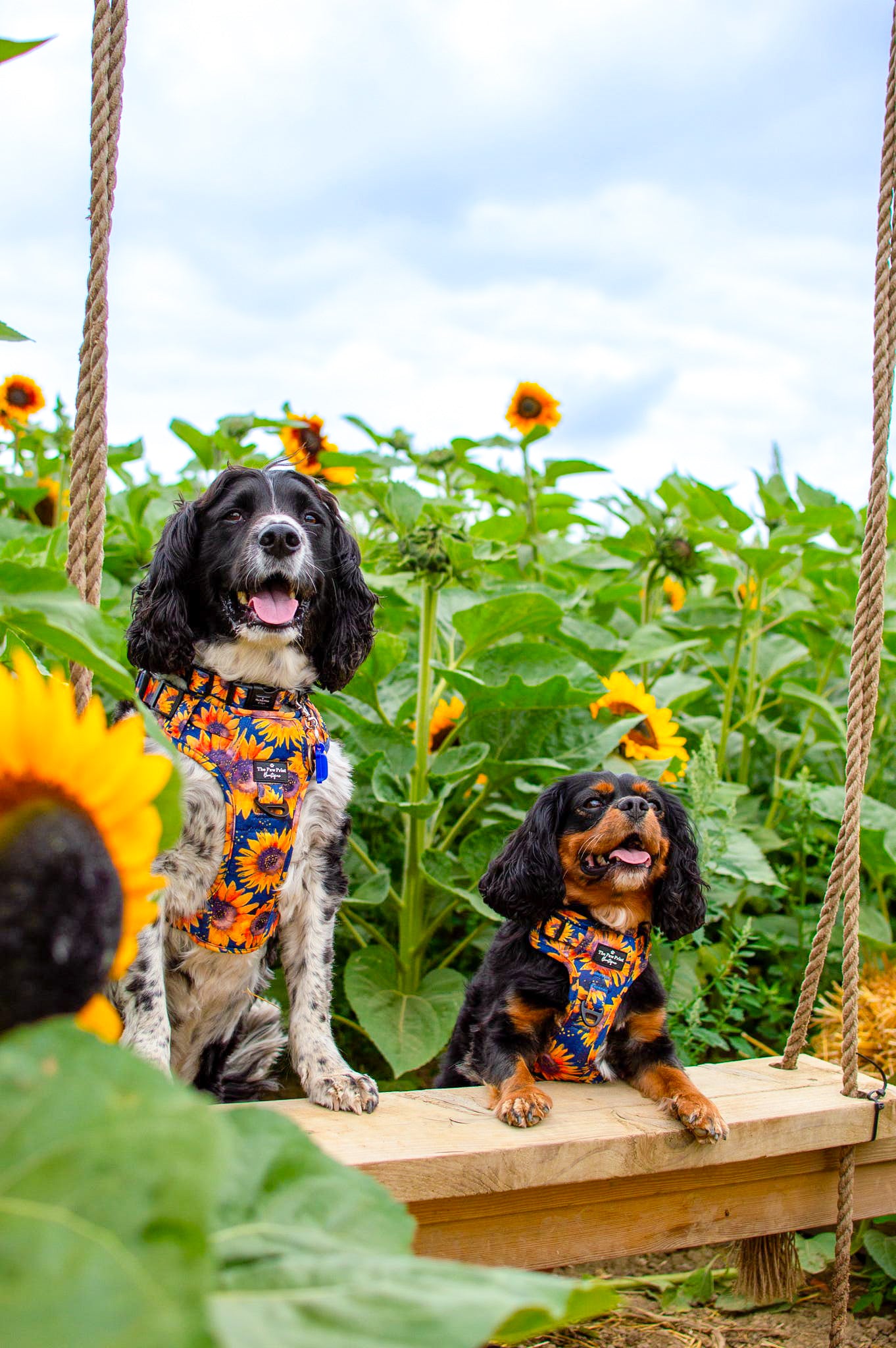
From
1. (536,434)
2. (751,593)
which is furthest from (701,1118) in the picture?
(536,434)

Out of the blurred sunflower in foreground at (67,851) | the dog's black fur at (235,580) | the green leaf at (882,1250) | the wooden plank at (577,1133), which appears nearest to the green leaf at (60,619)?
the blurred sunflower in foreground at (67,851)

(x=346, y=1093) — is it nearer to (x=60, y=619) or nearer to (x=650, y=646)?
(x=60, y=619)

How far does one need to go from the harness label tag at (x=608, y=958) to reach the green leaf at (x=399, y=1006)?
2.13 feet

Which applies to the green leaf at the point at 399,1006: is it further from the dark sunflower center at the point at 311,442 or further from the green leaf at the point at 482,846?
the dark sunflower center at the point at 311,442

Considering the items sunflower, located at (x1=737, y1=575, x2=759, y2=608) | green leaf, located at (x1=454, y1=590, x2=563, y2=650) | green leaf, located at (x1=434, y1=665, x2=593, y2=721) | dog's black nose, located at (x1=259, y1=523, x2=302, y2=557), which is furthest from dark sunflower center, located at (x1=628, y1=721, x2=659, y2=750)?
dog's black nose, located at (x1=259, y1=523, x2=302, y2=557)

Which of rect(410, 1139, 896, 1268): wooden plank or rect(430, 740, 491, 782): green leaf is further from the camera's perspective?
rect(430, 740, 491, 782): green leaf

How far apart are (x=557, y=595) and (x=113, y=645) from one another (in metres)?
3.09

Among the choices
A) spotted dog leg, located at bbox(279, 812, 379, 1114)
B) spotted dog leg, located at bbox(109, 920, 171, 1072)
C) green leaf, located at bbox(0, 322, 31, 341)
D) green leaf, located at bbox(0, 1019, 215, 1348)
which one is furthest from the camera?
spotted dog leg, located at bbox(279, 812, 379, 1114)

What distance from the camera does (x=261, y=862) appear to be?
2.31 metres

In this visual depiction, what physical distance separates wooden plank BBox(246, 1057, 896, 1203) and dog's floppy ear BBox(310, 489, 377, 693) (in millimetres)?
904

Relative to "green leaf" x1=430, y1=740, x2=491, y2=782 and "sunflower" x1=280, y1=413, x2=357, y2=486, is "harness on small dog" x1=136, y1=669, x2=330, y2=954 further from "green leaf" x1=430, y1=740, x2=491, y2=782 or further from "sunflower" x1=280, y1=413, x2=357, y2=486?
"sunflower" x1=280, y1=413, x2=357, y2=486

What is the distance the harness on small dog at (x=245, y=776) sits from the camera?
2273mm

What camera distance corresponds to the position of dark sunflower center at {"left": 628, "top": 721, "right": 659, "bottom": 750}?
3502 mm

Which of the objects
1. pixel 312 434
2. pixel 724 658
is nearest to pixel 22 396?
pixel 312 434
